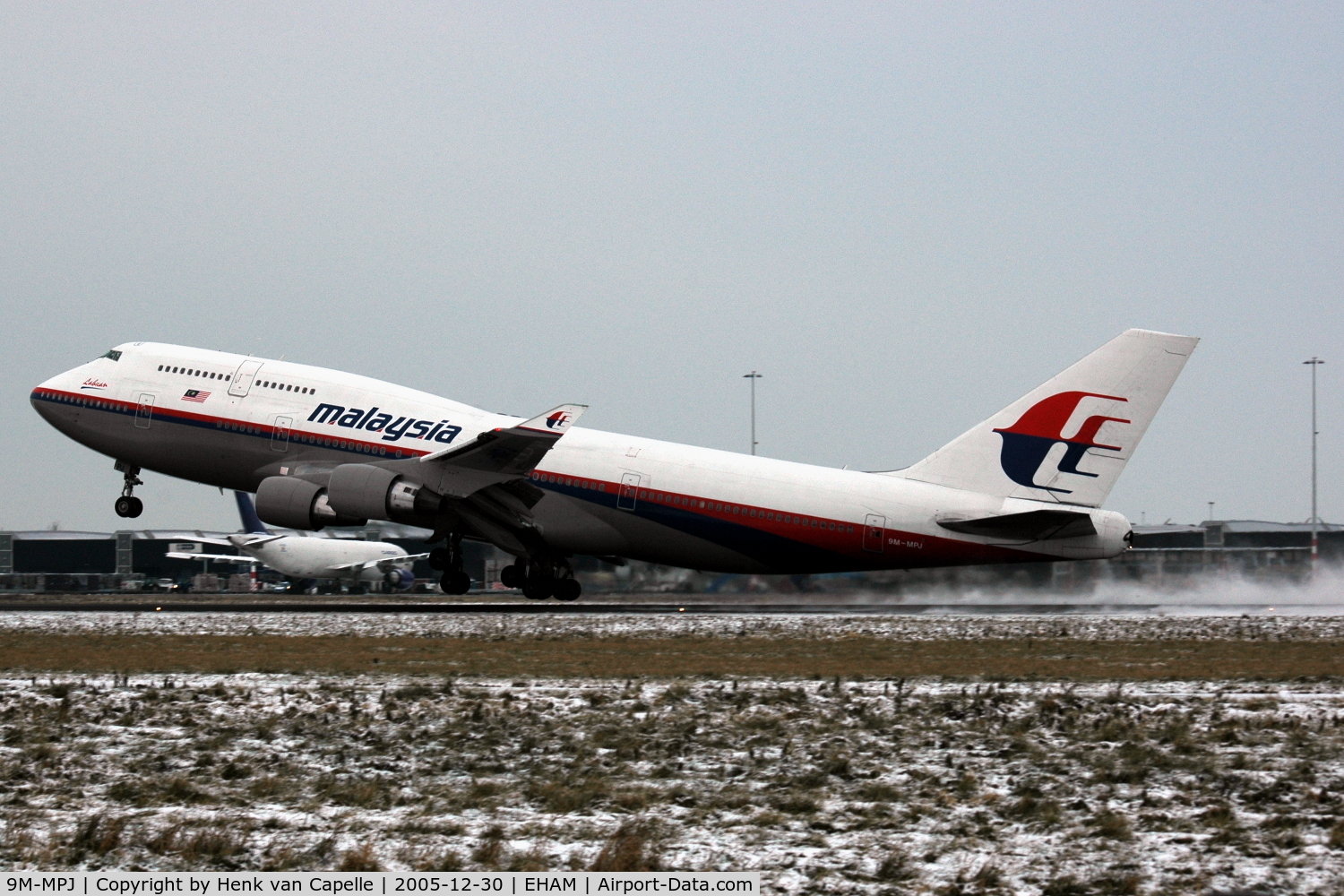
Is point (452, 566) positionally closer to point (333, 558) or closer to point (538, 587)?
point (538, 587)

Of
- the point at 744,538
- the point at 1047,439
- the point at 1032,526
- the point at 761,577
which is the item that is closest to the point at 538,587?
the point at 744,538

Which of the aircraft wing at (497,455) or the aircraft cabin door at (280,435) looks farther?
the aircraft cabin door at (280,435)

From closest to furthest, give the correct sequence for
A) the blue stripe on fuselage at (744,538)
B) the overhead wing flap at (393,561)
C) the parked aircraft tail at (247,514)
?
the blue stripe on fuselage at (744,538)
the overhead wing flap at (393,561)
the parked aircraft tail at (247,514)

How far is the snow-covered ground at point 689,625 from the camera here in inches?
1145

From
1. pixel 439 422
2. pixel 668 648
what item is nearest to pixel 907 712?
pixel 668 648

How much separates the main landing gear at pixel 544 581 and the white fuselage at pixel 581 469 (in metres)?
1.51

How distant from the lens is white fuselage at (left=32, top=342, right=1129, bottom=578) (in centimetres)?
3738

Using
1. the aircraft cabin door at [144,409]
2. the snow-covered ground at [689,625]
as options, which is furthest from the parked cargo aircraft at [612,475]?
the snow-covered ground at [689,625]

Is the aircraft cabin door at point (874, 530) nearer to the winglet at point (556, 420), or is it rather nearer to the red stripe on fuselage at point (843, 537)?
the red stripe on fuselage at point (843, 537)

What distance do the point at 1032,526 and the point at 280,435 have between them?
21995 mm

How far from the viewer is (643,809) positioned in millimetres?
10664

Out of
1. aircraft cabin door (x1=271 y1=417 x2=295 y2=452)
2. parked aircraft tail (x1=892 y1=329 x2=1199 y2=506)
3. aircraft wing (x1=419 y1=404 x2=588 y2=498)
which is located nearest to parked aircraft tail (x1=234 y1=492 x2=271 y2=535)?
aircraft cabin door (x1=271 y1=417 x2=295 y2=452)

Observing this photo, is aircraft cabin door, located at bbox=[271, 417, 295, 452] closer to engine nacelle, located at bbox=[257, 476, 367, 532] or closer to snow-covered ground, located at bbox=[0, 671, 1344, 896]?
engine nacelle, located at bbox=[257, 476, 367, 532]

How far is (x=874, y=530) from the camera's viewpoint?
37312 mm
